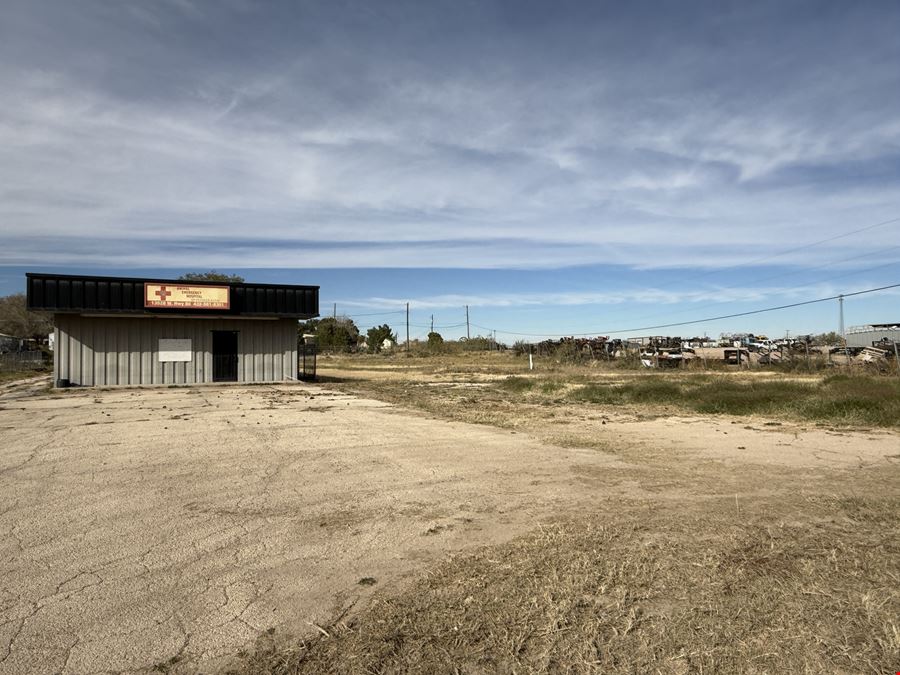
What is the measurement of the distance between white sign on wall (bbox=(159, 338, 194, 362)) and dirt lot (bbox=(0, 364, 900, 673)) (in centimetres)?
1585

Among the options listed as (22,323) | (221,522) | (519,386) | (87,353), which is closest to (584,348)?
(519,386)

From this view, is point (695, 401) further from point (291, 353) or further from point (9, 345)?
point (9, 345)

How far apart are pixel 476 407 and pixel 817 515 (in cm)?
1154

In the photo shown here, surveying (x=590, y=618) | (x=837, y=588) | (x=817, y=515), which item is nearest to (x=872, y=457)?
(x=817, y=515)

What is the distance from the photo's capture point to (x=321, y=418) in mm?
13977

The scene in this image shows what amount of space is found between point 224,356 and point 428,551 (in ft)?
78.1

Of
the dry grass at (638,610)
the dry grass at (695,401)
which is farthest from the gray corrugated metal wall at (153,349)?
the dry grass at (638,610)

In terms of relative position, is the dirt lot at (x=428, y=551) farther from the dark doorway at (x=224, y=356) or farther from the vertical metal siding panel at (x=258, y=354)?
the vertical metal siding panel at (x=258, y=354)

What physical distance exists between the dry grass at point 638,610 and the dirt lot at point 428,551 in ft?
0.06

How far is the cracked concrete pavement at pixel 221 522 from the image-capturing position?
3555 millimetres

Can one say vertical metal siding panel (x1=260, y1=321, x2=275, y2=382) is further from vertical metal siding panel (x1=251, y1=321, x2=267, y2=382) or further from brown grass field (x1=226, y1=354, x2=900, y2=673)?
brown grass field (x1=226, y1=354, x2=900, y2=673)

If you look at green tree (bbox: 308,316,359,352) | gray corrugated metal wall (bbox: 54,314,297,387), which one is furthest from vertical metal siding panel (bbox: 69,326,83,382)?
green tree (bbox: 308,316,359,352)

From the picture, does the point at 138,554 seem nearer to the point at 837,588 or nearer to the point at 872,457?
the point at 837,588

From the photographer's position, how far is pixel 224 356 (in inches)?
1041
